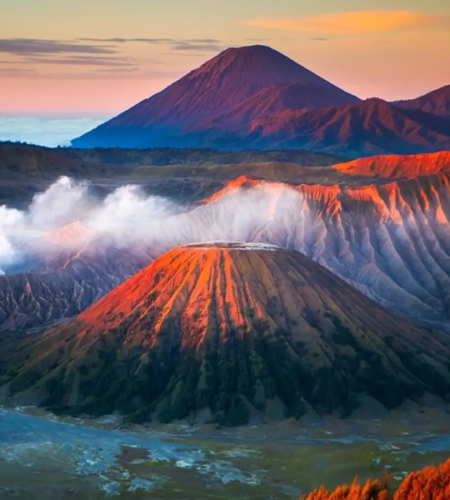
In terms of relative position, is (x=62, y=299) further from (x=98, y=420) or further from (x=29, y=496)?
(x=29, y=496)

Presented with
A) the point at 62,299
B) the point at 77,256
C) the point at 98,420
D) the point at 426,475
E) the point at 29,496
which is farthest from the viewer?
the point at 77,256

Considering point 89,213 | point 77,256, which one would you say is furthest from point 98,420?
point 89,213

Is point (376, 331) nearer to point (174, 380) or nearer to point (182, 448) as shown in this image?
point (174, 380)

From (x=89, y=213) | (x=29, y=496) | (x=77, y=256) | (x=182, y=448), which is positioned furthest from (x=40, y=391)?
(x=89, y=213)

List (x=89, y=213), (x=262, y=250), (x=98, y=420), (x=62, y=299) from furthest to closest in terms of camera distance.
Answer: (x=89, y=213)
(x=62, y=299)
(x=262, y=250)
(x=98, y=420)

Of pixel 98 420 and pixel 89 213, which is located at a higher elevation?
pixel 89 213

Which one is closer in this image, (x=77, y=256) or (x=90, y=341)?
(x=90, y=341)
